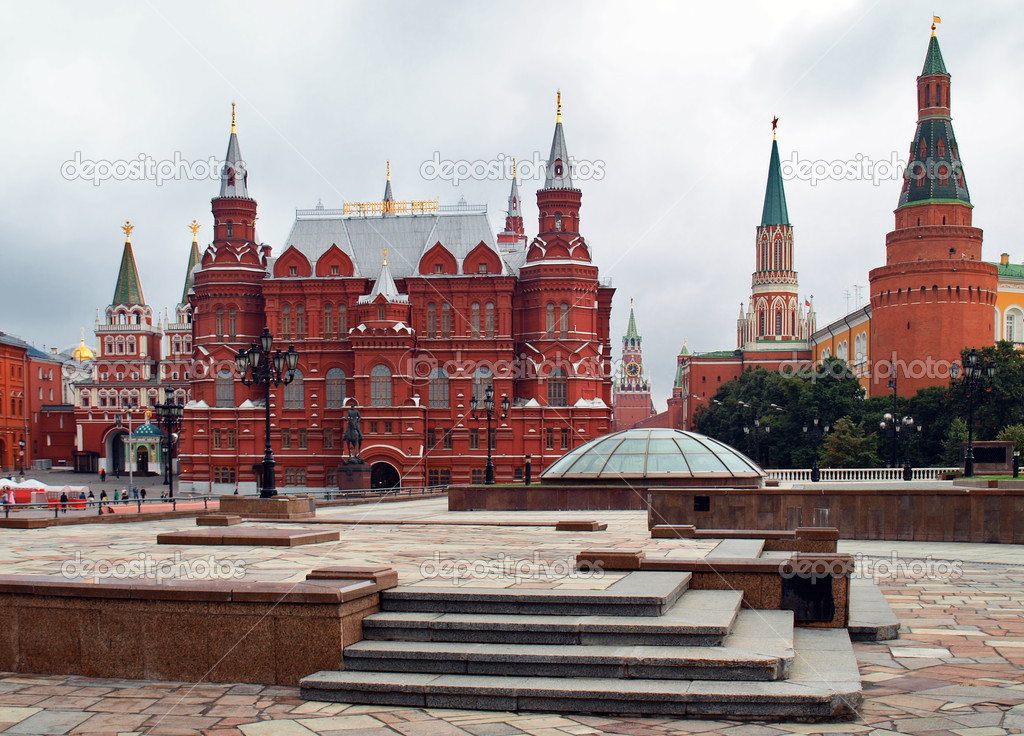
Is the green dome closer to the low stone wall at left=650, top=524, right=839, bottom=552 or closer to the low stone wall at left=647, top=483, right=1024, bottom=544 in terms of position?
the low stone wall at left=647, top=483, right=1024, bottom=544

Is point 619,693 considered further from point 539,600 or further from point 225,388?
point 225,388


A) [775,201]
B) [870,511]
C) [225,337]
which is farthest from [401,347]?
[775,201]

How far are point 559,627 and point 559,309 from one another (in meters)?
52.5

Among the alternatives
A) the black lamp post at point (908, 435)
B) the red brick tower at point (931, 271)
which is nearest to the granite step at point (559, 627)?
the black lamp post at point (908, 435)

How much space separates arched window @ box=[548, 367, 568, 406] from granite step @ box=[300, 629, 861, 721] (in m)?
51.7

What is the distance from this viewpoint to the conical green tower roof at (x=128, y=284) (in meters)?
95.1

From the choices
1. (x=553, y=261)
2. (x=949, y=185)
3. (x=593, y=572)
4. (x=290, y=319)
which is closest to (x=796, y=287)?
(x=949, y=185)

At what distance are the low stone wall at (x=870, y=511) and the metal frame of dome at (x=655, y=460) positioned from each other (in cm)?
712

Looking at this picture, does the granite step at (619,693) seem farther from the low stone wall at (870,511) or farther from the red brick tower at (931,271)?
the red brick tower at (931,271)

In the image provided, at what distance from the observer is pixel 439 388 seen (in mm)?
60219

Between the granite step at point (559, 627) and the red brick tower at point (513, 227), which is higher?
the red brick tower at point (513, 227)

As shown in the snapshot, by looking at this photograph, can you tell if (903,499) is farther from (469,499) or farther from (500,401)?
(500,401)

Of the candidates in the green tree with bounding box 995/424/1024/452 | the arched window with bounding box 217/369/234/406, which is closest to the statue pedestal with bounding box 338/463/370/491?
the arched window with bounding box 217/369/234/406

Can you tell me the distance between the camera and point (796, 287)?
121625 millimetres
